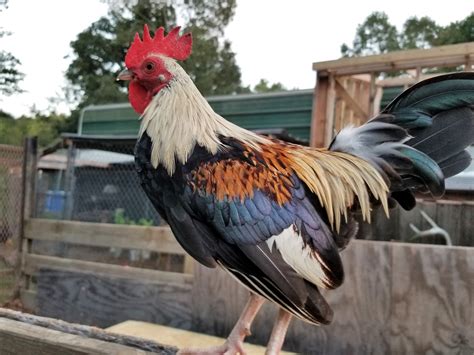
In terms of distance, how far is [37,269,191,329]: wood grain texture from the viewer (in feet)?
10.6

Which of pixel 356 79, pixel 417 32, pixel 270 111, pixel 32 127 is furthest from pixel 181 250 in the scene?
pixel 417 32

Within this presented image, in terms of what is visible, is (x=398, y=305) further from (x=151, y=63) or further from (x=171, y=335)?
(x=151, y=63)

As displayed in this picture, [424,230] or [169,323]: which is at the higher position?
[424,230]

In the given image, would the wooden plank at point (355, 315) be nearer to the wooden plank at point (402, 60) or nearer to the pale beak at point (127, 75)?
the pale beak at point (127, 75)

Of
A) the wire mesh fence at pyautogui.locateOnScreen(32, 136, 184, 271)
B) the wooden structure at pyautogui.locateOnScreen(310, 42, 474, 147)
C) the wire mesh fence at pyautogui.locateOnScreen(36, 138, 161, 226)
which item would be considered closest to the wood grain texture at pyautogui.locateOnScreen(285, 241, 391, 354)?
the wooden structure at pyautogui.locateOnScreen(310, 42, 474, 147)

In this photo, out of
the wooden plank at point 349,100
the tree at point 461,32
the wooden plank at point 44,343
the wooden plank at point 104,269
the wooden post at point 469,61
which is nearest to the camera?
the wooden plank at point 44,343

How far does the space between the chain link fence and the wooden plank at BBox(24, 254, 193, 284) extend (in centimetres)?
28

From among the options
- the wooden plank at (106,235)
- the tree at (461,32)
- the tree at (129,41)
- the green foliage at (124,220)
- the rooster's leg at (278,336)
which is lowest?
the green foliage at (124,220)

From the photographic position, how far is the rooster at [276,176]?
4.43 ft

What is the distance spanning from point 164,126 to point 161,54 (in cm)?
29

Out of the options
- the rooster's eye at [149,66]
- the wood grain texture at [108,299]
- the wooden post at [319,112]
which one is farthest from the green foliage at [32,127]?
the rooster's eye at [149,66]

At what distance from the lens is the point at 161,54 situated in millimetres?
1614

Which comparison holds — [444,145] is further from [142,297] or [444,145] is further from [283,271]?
[142,297]

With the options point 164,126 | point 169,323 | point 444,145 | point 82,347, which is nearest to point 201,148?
point 164,126
